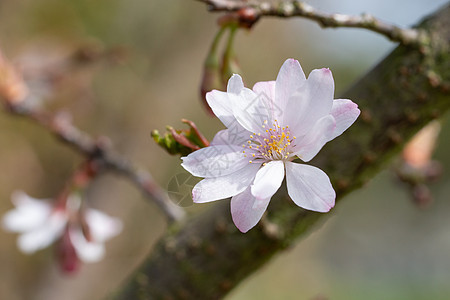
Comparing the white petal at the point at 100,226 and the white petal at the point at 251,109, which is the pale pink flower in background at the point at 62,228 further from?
the white petal at the point at 251,109

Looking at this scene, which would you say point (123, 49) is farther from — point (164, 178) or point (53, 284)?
point (164, 178)

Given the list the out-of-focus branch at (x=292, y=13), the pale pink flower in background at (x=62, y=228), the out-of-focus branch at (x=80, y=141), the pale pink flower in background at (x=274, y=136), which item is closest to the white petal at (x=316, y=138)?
the pale pink flower in background at (x=274, y=136)

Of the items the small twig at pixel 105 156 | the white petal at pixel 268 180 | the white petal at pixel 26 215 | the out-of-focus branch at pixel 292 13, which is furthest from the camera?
the white petal at pixel 26 215

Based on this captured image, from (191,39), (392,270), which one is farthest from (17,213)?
(392,270)

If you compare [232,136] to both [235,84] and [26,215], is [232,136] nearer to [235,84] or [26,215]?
[235,84]

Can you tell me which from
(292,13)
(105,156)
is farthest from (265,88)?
(105,156)

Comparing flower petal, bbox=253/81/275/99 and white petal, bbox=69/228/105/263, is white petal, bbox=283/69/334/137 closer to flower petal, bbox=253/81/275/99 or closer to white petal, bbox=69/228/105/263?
flower petal, bbox=253/81/275/99

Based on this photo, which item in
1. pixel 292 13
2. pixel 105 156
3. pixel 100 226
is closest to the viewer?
pixel 292 13
